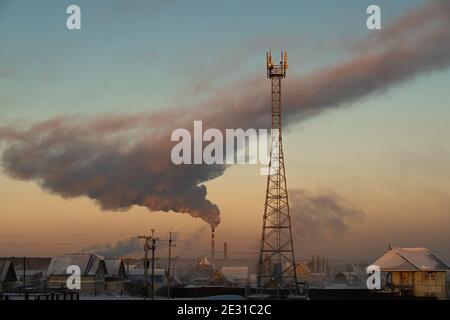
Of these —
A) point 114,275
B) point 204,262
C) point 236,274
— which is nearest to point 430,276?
point 114,275

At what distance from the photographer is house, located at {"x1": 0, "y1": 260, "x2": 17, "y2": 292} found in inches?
3585

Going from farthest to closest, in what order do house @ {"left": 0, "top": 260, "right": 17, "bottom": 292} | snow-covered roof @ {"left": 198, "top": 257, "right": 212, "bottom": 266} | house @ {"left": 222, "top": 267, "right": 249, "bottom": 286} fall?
snow-covered roof @ {"left": 198, "top": 257, "right": 212, "bottom": 266} < house @ {"left": 222, "top": 267, "right": 249, "bottom": 286} < house @ {"left": 0, "top": 260, "right": 17, "bottom": 292}

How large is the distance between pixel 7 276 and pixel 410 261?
5719cm

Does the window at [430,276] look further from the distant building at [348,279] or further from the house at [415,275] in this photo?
the distant building at [348,279]

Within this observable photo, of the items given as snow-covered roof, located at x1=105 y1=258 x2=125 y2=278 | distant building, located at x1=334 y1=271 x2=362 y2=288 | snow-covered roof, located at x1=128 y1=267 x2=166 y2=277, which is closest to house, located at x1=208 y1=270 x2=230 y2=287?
snow-covered roof, located at x1=128 y1=267 x2=166 y2=277

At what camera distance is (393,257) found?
77.2 meters

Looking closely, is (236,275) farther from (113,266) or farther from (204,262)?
(113,266)

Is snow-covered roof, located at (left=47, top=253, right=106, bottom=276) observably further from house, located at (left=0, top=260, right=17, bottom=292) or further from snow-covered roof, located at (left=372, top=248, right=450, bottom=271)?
snow-covered roof, located at (left=372, top=248, right=450, bottom=271)

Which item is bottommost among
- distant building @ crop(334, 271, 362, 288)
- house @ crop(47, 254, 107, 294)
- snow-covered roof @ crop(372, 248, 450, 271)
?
distant building @ crop(334, 271, 362, 288)

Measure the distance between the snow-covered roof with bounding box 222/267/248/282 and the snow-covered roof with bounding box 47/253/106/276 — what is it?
129 feet

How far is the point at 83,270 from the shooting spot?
9188 cm

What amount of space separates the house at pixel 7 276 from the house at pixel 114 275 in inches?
547
